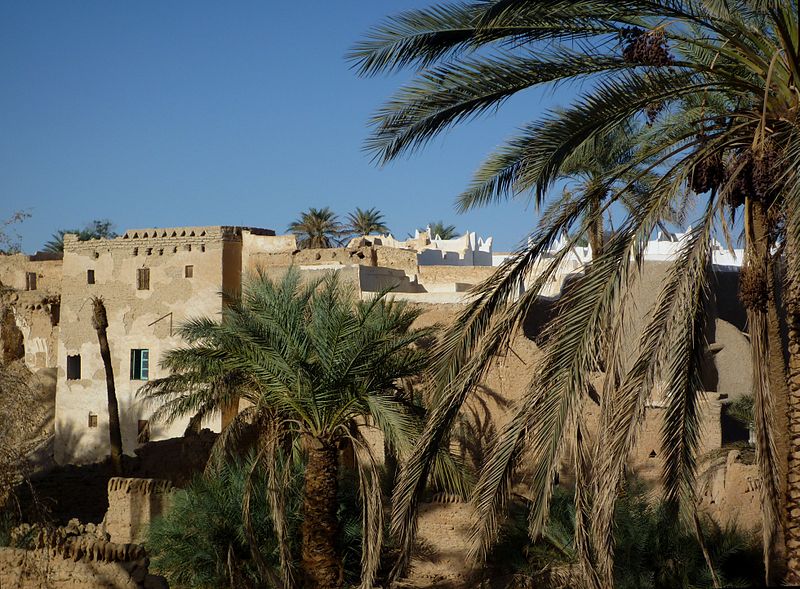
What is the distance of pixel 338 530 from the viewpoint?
A: 44.0 ft

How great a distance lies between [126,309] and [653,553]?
17683 mm

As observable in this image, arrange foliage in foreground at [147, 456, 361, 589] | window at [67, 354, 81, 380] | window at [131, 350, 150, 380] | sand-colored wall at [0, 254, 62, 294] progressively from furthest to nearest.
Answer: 1. sand-colored wall at [0, 254, 62, 294]
2. window at [67, 354, 81, 380]
3. window at [131, 350, 150, 380]
4. foliage in foreground at [147, 456, 361, 589]

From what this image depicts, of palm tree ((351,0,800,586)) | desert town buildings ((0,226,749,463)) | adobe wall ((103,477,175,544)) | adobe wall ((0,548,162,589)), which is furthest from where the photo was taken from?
desert town buildings ((0,226,749,463))

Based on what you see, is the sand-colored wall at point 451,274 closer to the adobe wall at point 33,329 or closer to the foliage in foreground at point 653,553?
the adobe wall at point 33,329

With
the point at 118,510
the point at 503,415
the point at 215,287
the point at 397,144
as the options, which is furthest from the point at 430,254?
the point at 397,144

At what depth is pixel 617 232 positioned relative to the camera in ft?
25.1

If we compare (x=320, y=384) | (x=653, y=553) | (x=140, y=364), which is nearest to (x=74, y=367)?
(x=140, y=364)

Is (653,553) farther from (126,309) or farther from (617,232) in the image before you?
(126,309)

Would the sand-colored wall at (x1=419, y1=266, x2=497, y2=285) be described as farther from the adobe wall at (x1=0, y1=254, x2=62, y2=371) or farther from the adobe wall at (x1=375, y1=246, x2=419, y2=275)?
the adobe wall at (x1=0, y1=254, x2=62, y2=371)

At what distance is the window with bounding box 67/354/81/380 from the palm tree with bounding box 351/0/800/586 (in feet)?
71.5

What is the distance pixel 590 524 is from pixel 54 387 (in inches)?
955

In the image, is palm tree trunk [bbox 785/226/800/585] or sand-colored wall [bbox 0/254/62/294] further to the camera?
sand-colored wall [bbox 0/254/62/294]

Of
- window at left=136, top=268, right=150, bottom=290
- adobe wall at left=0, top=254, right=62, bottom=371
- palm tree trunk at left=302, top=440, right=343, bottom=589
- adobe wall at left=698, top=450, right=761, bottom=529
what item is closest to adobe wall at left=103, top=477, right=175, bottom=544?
palm tree trunk at left=302, top=440, right=343, bottom=589

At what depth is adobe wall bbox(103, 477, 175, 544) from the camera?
15.8 metres
